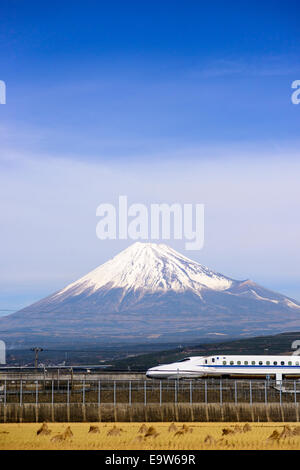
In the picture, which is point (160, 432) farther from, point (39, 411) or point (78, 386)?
point (78, 386)

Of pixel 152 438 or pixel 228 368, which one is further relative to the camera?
pixel 228 368

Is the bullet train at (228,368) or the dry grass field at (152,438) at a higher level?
the dry grass field at (152,438)

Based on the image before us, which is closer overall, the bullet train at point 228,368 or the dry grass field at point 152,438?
the dry grass field at point 152,438

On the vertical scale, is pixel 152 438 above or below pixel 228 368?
above
